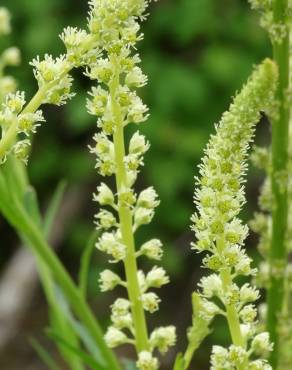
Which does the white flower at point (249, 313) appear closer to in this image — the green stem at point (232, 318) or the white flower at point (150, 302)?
the green stem at point (232, 318)

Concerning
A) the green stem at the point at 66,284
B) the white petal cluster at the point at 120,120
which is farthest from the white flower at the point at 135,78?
the green stem at the point at 66,284

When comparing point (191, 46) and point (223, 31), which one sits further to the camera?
point (191, 46)

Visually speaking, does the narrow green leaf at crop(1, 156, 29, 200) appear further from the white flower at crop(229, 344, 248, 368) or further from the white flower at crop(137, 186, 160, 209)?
the white flower at crop(229, 344, 248, 368)

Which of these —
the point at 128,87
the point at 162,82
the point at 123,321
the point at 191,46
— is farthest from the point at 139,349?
the point at 191,46

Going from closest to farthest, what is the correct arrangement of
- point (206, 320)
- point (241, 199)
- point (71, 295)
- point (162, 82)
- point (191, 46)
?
point (241, 199), point (206, 320), point (71, 295), point (162, 82), point (191, 46)

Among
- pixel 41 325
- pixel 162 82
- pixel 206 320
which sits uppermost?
pixel 162 82

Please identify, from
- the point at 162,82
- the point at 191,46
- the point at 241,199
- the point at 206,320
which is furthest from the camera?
the point at 191,46

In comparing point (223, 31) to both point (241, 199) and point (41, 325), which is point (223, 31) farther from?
point (241, 199)

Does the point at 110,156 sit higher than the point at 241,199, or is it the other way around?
the point at 110,156
